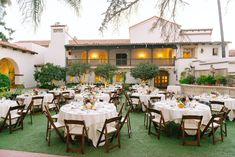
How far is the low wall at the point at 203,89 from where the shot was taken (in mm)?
10712

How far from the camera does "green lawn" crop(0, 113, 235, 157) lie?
425 centimetres

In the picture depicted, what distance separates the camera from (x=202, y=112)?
17.1 ft

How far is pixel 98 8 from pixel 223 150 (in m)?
4.31

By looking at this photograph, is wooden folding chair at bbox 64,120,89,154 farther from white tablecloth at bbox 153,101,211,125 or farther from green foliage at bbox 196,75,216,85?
green foliage at bbox 196,75,216,85

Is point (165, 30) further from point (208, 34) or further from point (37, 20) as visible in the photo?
point (208, 34)

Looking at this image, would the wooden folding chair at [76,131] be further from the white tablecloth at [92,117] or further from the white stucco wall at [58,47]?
the white stucco wall at [58,47]

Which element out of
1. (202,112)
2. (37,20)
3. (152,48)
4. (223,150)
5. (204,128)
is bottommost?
(223,150)

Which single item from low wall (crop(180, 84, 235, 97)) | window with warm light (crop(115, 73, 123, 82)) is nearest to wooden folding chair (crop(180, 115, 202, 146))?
low wall (crop(180, 84, 235, 97))

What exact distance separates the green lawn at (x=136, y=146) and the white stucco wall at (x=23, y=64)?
15.3 m

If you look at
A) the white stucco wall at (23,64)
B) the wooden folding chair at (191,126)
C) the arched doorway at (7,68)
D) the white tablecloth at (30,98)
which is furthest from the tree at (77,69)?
the wooden folding chair at (191,126)

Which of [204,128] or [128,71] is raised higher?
[128,71]

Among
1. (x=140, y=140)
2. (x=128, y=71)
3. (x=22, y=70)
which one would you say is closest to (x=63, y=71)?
(x=22, y=70)

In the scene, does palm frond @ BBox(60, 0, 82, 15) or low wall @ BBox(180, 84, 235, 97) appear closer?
palm frond @ BBox(60, 0, 82, 15)

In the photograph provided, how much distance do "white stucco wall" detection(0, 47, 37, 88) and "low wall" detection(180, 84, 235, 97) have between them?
16898 mm
